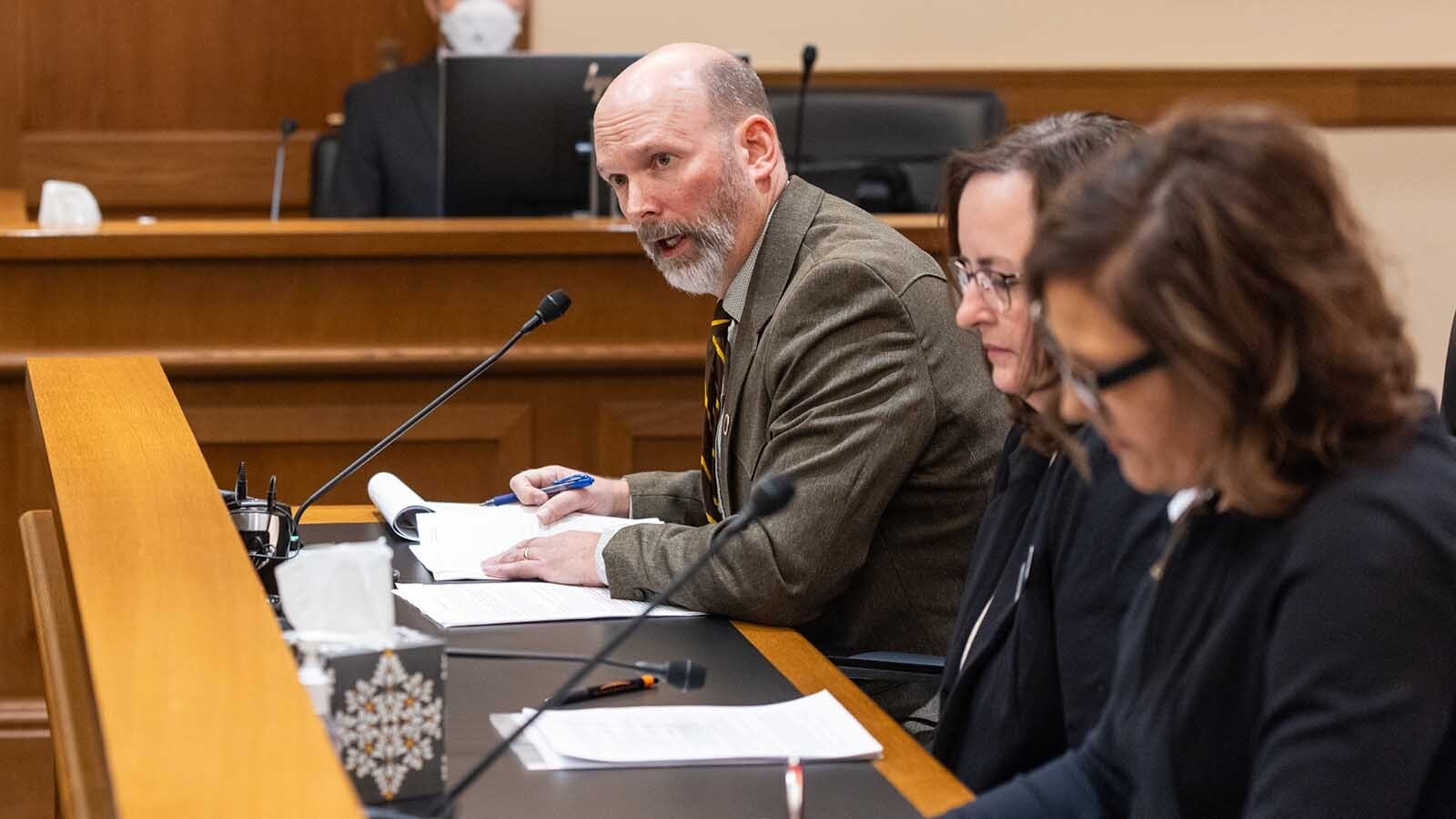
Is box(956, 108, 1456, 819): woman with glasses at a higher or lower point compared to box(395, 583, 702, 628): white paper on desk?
higher

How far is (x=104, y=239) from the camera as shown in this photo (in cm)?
338

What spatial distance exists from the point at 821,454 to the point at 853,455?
1.4 inches

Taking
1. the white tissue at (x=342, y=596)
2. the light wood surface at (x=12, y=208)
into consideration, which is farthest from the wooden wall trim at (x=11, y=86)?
the white tissue at (x=342, y=596)

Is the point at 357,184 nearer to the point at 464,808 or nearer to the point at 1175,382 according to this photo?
the point at 464,808

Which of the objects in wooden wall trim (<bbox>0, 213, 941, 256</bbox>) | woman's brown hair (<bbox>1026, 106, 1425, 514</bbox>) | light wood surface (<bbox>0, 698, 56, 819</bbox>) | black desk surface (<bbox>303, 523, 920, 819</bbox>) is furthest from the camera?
wooden wall trim (<bbox>0, 213, 941, 256</bbox>)

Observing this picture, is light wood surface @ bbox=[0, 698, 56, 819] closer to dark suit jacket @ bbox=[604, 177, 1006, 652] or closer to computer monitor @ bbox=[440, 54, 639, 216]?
computer monitor @ bbox=[440, 54, 639, 216]

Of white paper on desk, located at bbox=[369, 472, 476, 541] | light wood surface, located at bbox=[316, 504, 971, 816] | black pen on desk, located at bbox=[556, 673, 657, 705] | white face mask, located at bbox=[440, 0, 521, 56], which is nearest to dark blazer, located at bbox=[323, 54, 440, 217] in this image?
white face mask, located at bbox=[440, 0, 521, 56]

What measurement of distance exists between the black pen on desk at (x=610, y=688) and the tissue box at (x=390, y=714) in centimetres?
33

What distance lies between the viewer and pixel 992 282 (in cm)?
181

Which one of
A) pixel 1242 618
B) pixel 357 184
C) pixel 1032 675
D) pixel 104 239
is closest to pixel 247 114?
pixel 357 184

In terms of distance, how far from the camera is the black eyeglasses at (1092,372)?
1195 mm

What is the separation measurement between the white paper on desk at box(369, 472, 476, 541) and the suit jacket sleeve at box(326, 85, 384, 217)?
2508mm

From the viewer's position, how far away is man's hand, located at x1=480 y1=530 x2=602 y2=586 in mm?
2195

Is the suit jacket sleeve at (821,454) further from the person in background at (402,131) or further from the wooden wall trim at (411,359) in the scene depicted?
the person in background at (402,131)
